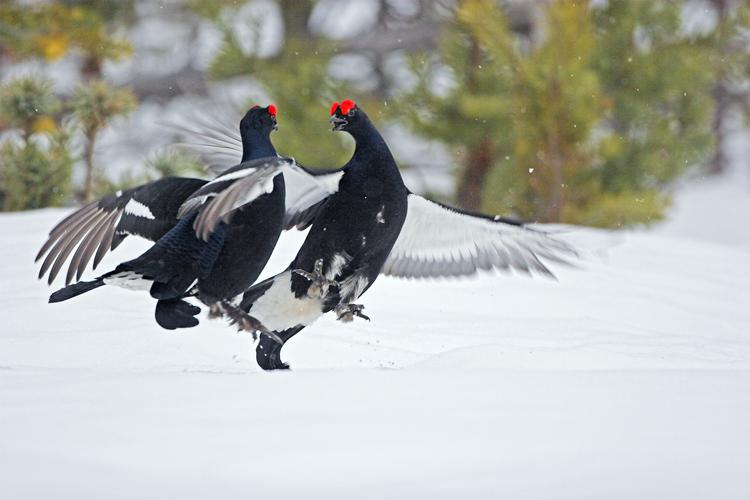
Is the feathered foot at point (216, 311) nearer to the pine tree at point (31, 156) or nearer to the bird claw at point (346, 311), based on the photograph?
the bird claw at point (346, 311)

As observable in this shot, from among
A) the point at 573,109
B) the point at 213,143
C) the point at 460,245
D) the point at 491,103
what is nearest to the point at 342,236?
the point at 460,245

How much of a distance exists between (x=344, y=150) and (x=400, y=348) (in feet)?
13.7

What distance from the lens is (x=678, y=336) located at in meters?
4.48

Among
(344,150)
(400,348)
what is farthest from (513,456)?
(344,150)

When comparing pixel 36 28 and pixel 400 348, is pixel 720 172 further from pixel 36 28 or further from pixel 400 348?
pixel 400 348

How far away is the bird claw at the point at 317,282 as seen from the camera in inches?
144

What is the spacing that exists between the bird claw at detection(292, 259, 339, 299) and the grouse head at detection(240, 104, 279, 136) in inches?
21.0

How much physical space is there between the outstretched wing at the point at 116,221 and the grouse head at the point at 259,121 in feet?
0.98

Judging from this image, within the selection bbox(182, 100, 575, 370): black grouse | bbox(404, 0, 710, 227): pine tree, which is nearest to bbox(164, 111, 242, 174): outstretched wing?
bbox(182, 100, 575, 370): black grouse

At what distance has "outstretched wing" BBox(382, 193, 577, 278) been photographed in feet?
13.3

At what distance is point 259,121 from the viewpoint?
3.87 m

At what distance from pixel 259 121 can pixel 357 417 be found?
5.54 ft

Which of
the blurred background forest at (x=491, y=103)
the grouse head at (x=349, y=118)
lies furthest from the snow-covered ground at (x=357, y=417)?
the blurred background forest at (x=491, y=103)

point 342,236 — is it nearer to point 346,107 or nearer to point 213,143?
point 346,107
